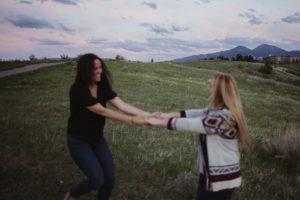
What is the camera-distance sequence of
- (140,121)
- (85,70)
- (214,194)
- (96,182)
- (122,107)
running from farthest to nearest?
(122,107) → (140,121) → (85,70) → (96,182) → (214,194)

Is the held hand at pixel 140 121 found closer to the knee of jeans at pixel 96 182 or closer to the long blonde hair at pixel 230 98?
the knee of jeans at pixel 96 182

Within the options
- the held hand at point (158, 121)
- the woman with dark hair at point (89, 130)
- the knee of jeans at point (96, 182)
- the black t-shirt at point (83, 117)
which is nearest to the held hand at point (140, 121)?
the woman with dark hair at point (89, 130)

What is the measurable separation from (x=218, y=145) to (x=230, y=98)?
59 cm

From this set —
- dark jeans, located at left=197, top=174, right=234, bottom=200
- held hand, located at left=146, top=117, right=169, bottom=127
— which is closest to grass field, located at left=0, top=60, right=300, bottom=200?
dark jeans, located at left=197, top=174, right=234, bottom=200

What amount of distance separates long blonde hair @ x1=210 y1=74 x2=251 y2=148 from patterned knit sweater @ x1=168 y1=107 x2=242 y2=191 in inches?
2.6

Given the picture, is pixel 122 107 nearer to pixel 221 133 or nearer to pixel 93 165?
pixel 93 165

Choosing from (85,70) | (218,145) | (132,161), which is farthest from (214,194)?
(132,161)

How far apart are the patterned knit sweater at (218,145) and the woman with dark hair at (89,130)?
3.92ft

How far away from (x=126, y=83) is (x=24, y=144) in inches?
492

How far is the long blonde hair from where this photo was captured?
2.43m

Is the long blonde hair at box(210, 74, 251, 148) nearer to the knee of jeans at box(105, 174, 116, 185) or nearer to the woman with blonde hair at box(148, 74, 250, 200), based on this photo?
the woman with blonde hair at box(148, 74, 250, 200)

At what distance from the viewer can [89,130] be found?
10.3 ft

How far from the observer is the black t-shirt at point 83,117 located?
117 inches

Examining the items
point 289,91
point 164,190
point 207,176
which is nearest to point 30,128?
point 164,190
